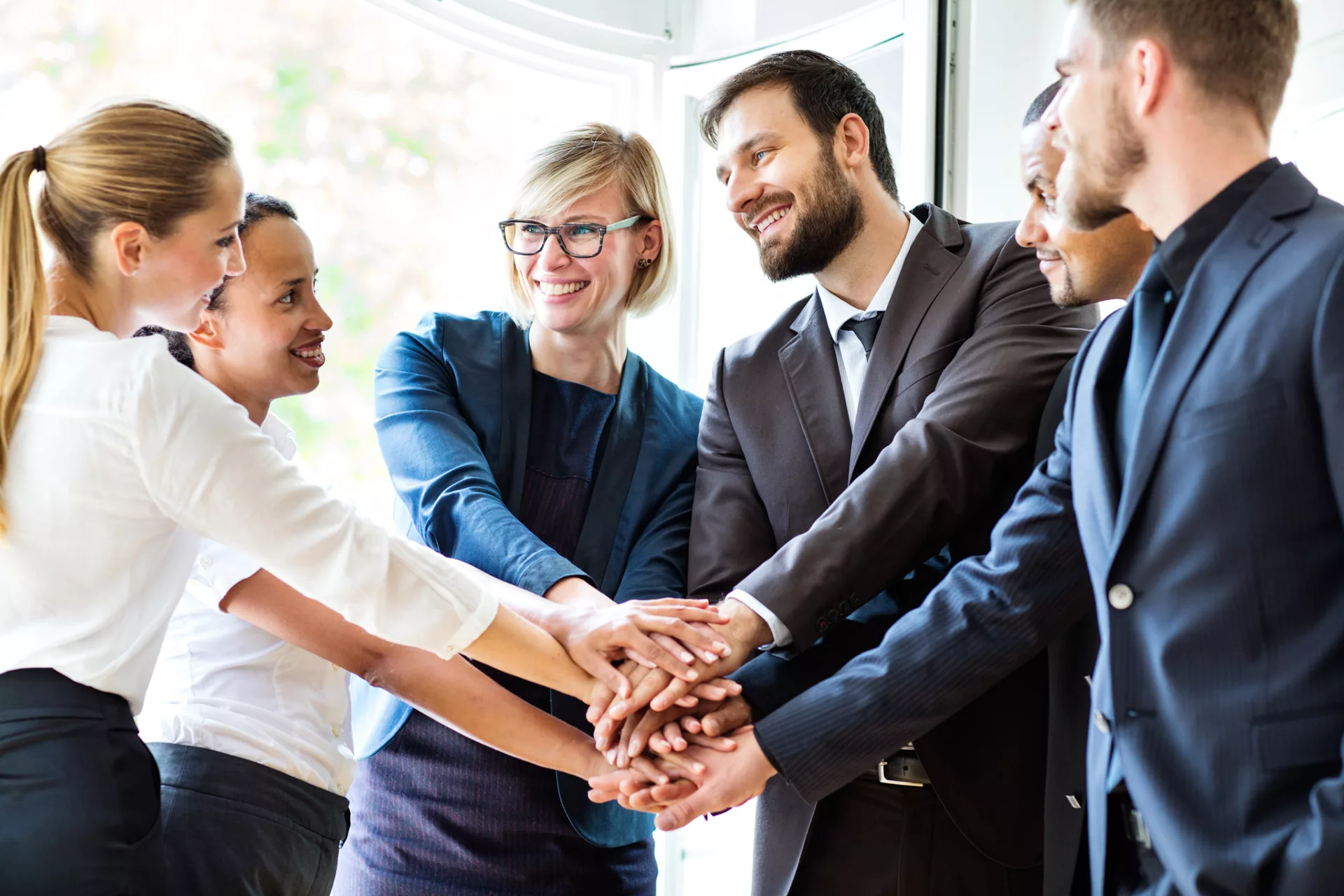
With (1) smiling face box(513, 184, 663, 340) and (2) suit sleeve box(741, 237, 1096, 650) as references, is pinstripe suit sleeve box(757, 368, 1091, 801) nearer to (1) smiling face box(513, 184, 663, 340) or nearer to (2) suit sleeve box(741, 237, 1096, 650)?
(2) suit sleeve box(741, 237, 1096, 650)

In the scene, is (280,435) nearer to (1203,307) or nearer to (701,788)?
(701,788)

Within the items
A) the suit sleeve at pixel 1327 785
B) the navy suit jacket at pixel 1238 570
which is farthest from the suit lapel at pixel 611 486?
the suit sleeve at pixel 1327 785

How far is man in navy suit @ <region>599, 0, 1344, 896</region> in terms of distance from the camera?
44.9 inches

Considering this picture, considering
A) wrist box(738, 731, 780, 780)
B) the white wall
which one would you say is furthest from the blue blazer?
the white wall

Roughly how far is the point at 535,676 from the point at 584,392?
630 mm

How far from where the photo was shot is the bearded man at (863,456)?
6.01ft

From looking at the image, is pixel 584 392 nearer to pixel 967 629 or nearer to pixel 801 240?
pixel 801 240

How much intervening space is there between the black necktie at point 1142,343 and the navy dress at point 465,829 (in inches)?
43.7

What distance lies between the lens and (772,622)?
6.40 ft

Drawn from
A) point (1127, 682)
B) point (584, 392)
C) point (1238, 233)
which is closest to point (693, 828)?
point (584, 392)

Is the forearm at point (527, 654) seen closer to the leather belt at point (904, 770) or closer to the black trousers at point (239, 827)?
the black trousers at point (239, 827)

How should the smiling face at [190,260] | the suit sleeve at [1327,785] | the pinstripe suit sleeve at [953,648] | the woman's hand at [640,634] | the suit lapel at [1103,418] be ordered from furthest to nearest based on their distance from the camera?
the woman's hand at [640,634] → the pinstripe suit sleeve at [953,648] → the smiling face at [190,260] → the suit lapel at [1103,418] → the suit sleeve at [1327,785]

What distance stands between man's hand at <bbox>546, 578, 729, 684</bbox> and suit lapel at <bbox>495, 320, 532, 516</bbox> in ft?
0.82

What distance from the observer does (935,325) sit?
2.07m
